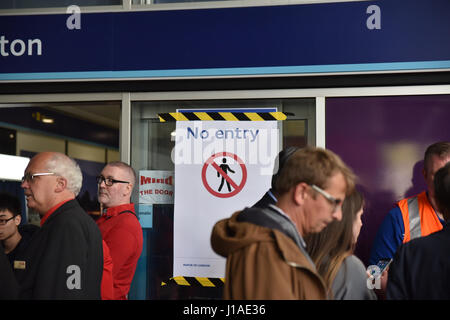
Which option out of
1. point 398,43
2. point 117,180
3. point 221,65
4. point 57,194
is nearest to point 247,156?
point 221,65

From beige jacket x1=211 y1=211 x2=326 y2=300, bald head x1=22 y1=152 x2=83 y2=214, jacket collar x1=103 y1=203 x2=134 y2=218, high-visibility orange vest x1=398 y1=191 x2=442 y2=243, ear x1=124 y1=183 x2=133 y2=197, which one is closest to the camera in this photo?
beige jacket x1=211 y1=211 x2=326 y2=300

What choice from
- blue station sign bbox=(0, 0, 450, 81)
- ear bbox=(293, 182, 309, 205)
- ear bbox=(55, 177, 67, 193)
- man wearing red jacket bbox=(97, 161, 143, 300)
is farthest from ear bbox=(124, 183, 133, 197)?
ear bbox=(293, 182, 309, 205)

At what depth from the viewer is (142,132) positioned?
394cm

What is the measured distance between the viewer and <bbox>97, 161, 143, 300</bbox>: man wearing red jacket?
128 inches

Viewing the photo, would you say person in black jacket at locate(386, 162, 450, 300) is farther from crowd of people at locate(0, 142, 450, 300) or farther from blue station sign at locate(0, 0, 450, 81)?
blue station sign at locate(0, 0, 450, 81)

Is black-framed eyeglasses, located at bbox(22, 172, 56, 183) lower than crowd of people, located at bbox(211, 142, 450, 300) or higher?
higher

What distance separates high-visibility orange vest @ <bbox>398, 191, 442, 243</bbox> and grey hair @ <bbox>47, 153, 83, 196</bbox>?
204 centimetres

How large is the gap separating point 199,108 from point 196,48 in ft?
1.50

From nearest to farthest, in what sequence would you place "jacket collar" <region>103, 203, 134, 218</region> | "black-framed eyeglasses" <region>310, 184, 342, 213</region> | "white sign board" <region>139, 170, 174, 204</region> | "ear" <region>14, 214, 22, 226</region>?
"black-framed eyeglasses" <region>310, 184, 342, 213</region>
"jacket collar" <region>103, 203, 134, 218</region>
"ear" <region>14, 214, 22, 226</region>
"white sign board" <region>139, 170, 174, 204</region>

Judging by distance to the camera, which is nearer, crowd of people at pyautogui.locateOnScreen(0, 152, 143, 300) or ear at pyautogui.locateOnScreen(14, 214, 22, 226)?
crowd of people at pyautogui.locateOnScreen(0, 152, 143, 300)

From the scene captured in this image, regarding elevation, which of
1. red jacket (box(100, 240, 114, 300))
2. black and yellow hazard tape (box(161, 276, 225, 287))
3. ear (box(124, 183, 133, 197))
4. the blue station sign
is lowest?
black and yellow hazard tape (box(161, 276, 225, 287))

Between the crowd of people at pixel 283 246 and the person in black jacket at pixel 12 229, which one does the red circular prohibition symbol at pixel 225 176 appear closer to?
the crowd of people at pixel 283 246
